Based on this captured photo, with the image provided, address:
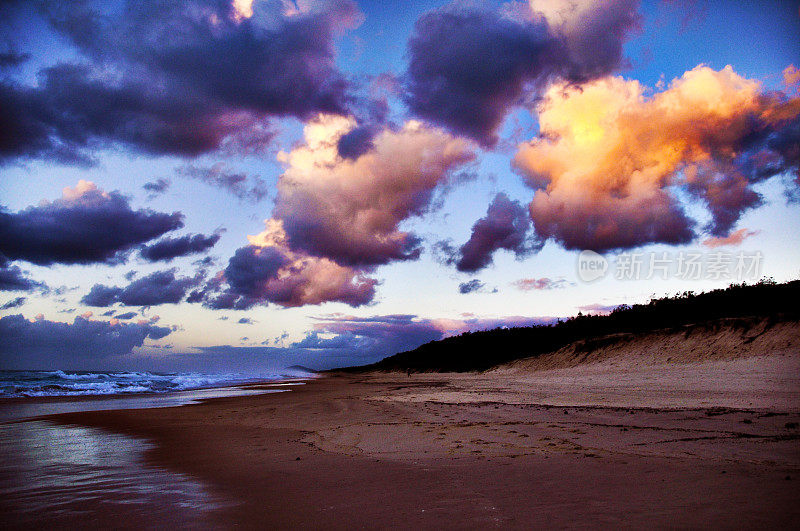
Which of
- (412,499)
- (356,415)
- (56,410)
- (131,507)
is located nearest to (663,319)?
(356,415)

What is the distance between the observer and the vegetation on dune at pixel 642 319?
1955cm

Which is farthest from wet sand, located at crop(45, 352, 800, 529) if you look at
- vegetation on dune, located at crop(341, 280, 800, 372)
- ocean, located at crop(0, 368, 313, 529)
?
vegetation on dune, located at crop(341, 280, 800, 372)

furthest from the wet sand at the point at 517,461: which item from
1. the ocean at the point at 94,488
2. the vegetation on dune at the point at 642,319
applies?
the vegetation on dune at the point at 642,319

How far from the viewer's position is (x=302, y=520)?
151 inches

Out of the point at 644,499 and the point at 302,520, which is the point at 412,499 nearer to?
the point at 302,520

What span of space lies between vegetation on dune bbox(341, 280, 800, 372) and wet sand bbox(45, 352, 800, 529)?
9.88 metres

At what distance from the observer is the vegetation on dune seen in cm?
1955

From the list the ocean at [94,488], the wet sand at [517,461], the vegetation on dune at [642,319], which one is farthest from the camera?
the vegetation on dune at [642,319]

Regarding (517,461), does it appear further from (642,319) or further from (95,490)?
(642,319)

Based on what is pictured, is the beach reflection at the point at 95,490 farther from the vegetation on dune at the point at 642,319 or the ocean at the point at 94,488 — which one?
the vegetation on dune at the point at 642,319

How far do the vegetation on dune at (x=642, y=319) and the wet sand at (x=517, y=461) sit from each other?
9.88 metres

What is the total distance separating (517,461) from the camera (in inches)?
216

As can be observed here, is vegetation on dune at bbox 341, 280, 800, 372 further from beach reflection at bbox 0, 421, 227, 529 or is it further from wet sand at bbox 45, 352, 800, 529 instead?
beach reflection at bbox 0, 421, 227, 529

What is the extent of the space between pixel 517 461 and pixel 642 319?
81.6 ft
